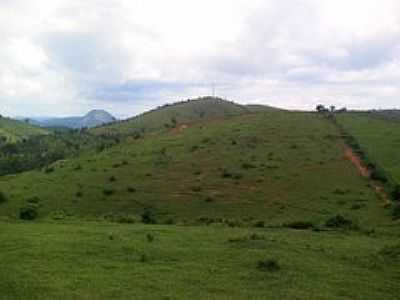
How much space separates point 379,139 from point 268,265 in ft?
149

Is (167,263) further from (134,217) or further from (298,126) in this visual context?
(298,126)

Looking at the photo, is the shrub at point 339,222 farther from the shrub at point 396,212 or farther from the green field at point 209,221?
the shrub at point 396,212

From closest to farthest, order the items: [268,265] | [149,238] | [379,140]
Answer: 1. [268,265]
2. [149,238]
3. [379,140]

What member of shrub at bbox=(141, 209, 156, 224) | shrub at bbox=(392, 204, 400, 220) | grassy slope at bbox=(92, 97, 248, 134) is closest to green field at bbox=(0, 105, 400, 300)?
shrub at bbox=(141, 209, 156, 224)

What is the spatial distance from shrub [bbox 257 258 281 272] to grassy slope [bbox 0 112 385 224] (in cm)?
1351

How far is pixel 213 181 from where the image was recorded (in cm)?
4253

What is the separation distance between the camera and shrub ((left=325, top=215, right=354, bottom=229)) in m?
27.8

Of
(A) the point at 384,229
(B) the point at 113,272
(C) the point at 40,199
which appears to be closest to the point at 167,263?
(B) the point at 113,272

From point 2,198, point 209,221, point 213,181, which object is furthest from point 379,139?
point 2,198

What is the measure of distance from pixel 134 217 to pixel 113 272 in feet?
50.6

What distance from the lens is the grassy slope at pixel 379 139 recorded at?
4778cm

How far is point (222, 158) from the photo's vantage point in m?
50.9

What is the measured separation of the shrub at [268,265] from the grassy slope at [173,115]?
389 ft

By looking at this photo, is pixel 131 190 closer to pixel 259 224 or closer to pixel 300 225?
pixel 259 224
